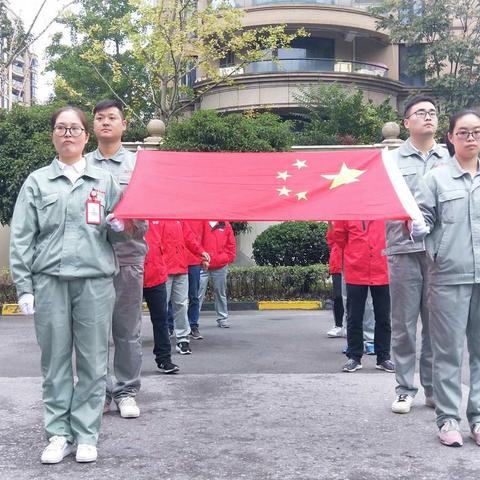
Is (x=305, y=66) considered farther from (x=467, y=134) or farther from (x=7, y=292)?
(x=467, y=134)

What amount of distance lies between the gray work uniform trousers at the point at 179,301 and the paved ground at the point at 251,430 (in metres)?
0.47

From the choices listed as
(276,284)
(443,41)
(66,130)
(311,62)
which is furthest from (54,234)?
(311,62)

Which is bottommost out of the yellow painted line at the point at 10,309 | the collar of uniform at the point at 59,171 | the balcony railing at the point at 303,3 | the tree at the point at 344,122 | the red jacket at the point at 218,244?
the yellow painted line at the point at 10,309

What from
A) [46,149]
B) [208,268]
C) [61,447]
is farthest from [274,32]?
[61,447]

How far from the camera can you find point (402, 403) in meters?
4.75

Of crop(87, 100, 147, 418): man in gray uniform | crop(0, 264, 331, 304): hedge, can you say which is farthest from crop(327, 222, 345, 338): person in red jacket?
crop(0, 264, 331, 304): hedge

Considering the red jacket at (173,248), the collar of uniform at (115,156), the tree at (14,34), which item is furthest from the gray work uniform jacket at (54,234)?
the tree at (14,34)

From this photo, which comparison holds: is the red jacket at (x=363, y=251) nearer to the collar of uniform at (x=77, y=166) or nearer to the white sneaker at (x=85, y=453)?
the collar of uniform at (x=77, y=166)

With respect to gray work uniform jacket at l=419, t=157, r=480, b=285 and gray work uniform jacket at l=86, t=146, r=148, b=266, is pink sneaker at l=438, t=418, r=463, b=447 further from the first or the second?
gray work uniform jacket at l=86, t=146, r=148, b=266

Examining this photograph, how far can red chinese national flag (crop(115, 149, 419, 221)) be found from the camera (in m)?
4.01

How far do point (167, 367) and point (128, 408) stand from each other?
1.48 meters

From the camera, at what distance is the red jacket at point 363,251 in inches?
243

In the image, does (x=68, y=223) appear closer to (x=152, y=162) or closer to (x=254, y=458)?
(x=152, y=162)

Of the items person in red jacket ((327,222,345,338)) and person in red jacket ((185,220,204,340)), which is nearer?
person in red jacket ((327,222,345,338))
